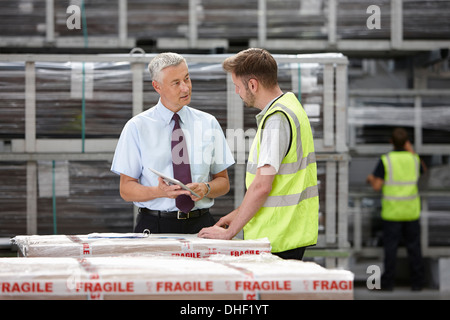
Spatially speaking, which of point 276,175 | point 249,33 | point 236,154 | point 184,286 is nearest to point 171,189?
point 276,175

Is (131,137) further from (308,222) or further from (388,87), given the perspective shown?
(388,87)

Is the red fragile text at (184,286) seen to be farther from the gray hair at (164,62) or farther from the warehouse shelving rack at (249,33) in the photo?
the warehouse shelving rack at (249,33)

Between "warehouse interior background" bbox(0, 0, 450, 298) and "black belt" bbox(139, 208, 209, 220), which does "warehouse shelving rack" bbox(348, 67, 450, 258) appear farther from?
"black belt" bbox(139, 208, 209, 220)

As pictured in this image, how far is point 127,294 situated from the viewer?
1.79m

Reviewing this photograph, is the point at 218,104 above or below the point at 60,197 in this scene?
above

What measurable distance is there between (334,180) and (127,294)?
3611 mm

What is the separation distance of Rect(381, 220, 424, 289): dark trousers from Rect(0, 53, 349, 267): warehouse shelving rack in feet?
8.05

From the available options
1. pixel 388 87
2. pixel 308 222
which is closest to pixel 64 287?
pixel 308 222

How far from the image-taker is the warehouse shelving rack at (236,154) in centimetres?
518

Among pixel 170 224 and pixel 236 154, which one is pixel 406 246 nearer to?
pixel 236 154

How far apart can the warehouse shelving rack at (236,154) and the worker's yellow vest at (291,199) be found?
88.1 inches

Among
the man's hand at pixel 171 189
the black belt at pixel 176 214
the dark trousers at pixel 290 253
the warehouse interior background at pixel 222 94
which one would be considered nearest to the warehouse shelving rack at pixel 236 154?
the warehouse interior background at pixel 222 94

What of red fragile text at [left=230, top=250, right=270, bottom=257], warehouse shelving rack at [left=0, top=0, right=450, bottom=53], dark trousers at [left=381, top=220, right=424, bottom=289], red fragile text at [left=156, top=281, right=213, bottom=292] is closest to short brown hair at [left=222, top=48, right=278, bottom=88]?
red fragile text at [left=230, top=250, right=270, bottom=257]

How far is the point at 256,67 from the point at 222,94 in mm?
2286
